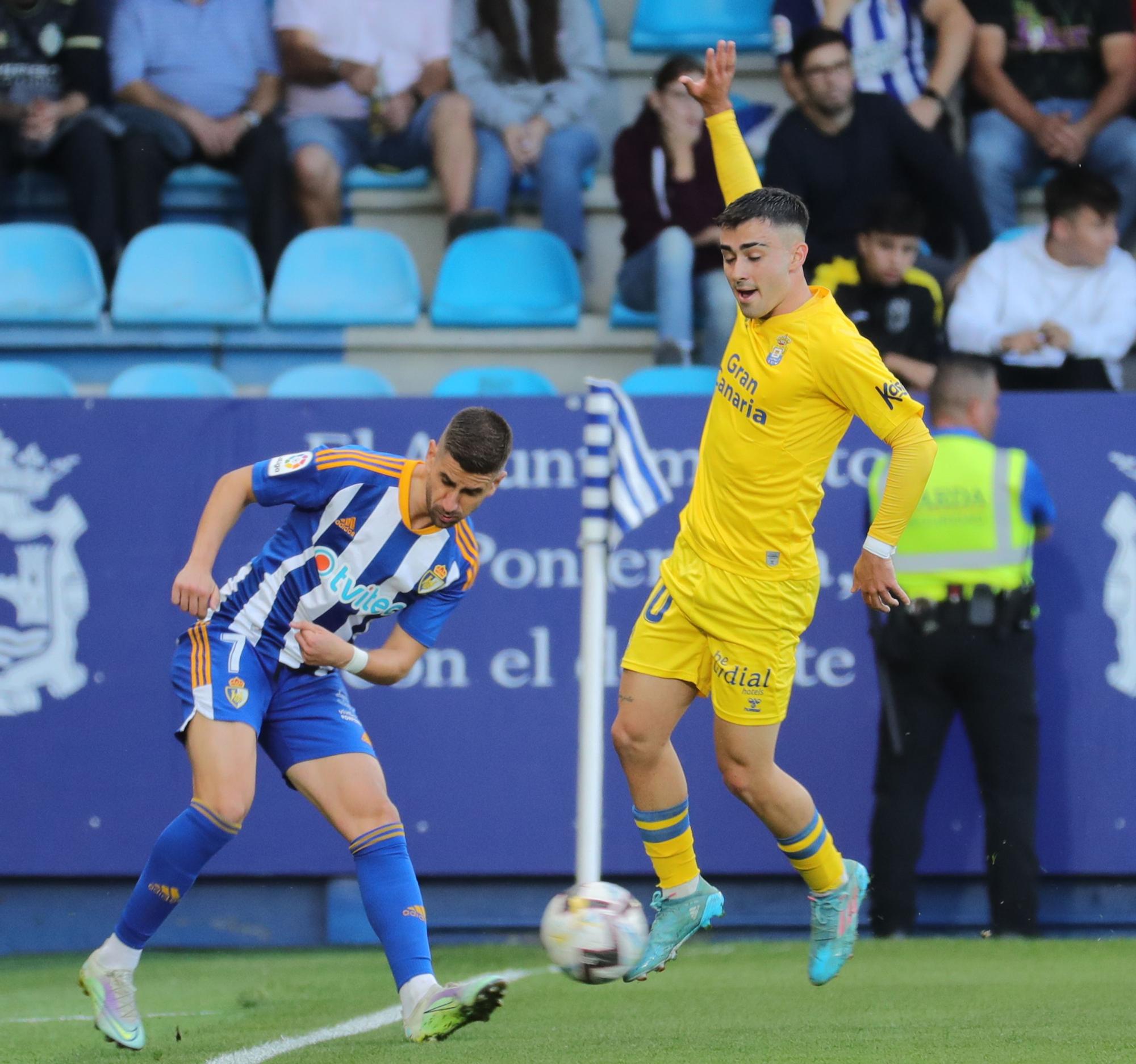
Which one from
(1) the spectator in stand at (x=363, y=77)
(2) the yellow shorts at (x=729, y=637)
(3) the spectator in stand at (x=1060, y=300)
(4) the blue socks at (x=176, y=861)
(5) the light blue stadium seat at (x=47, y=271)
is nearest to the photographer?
(4) the blue socks at (x=176, y=861)

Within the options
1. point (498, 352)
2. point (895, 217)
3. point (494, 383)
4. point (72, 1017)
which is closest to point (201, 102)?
point (498, 352)

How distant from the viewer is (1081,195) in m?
7.93

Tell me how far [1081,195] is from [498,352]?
3054 millimetres

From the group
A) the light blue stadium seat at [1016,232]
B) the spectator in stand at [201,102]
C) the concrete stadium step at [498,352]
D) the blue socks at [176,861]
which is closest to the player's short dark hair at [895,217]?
the light blue stadium seat at [1016,232]

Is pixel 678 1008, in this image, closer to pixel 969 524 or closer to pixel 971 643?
pixel 971 643

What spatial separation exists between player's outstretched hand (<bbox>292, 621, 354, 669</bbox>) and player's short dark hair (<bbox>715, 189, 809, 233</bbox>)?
62.0 inches

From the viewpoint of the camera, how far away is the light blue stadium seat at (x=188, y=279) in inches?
337

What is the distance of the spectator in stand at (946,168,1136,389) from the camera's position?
7734 millimetres

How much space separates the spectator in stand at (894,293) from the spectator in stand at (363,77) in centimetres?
245

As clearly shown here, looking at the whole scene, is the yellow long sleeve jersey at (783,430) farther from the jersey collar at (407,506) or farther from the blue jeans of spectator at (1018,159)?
the blue jeans of spectator at (1018,159)

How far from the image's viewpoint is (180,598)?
14.4ft

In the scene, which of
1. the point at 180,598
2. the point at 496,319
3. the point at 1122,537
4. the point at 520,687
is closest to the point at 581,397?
the point at 520,687

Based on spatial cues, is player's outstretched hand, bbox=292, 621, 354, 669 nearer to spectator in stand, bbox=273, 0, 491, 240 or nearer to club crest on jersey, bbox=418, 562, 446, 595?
club crest on jersey, bbox=418, 562, 446, 595

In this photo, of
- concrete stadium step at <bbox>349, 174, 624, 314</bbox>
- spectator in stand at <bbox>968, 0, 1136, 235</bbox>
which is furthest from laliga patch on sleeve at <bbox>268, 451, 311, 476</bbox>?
spectator in stand at <bbox>968, 0, 1136, 235</bbox>
